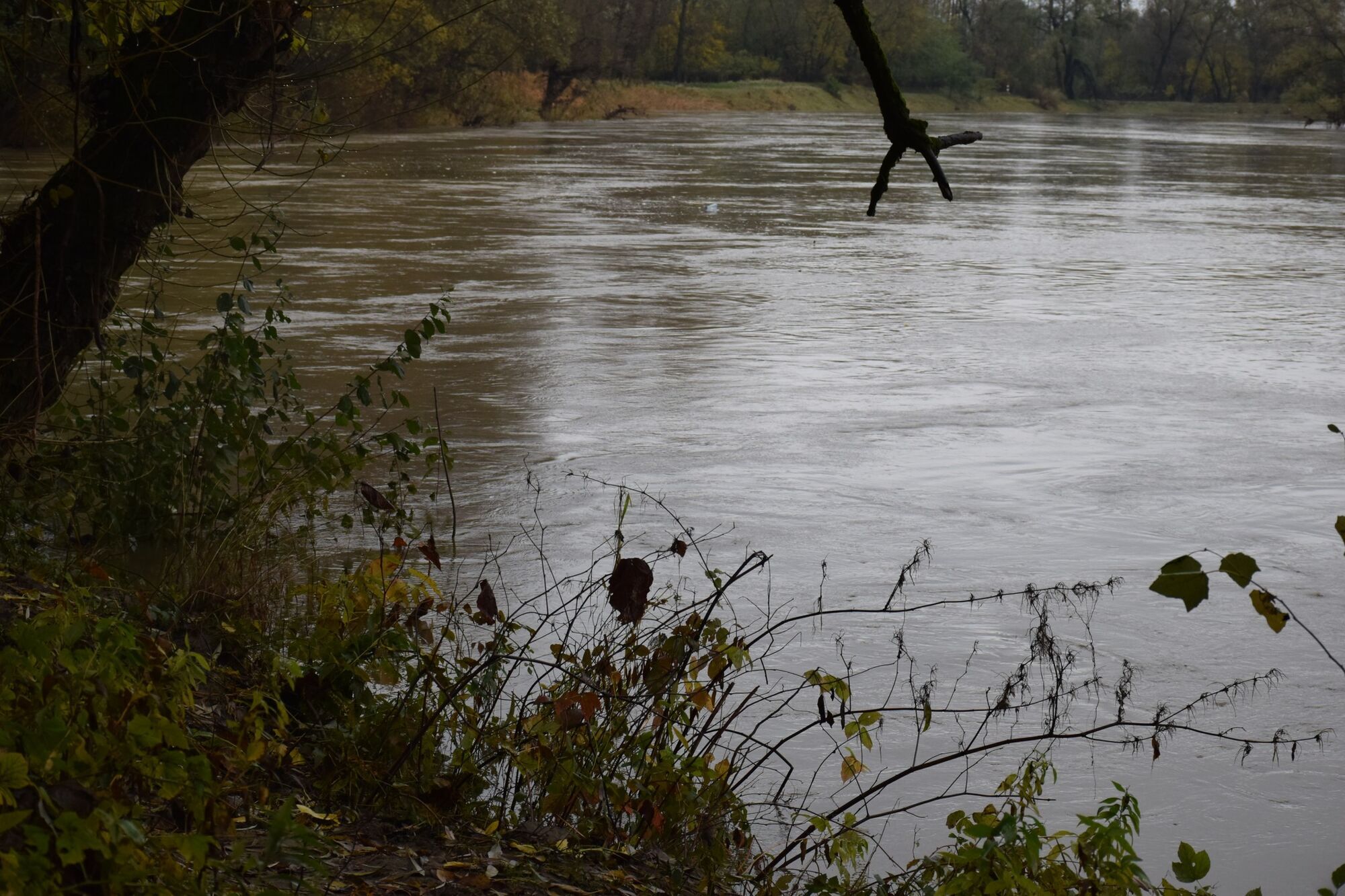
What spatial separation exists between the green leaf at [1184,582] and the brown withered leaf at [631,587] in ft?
6.44

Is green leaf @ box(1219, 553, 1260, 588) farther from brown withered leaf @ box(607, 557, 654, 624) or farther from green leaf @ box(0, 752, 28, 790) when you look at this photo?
brown withered leaf @ box(607, 557, 654, 624)

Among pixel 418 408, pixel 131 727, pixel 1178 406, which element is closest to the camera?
pixel 131 727

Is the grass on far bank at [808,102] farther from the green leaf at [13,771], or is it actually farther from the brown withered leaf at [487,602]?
the green leaf at [13,771]

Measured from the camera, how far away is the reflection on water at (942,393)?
247 inches

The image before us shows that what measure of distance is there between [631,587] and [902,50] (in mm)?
94866

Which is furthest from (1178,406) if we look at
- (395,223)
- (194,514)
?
(395,223)

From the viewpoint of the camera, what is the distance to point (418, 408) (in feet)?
32.0

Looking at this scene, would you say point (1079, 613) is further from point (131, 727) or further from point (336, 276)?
point (336, 276)

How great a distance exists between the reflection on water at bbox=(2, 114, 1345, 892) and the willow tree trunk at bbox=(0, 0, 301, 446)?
2552 mm

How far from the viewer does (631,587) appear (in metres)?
3.95

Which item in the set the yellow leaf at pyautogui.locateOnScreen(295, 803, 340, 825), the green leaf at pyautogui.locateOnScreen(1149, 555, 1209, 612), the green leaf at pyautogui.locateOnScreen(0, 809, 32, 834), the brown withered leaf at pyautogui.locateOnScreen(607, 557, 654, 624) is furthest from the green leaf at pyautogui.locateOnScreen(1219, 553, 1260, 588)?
the yellow leaf at pyautogui.locateOnScreen(295, 803, 340, 825)

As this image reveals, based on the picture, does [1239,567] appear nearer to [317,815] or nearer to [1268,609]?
[1268,609]

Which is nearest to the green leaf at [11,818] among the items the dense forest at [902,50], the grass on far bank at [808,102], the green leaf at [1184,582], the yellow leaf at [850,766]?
the green leaf at [1184,582]

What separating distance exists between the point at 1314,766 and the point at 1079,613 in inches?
57.8
